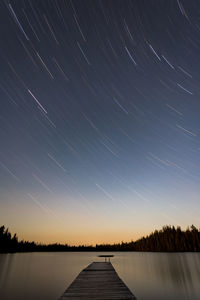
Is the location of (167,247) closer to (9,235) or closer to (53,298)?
(9,235)

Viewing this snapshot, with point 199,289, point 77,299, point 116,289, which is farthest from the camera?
point 199,289

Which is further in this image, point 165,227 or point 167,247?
point 165,227

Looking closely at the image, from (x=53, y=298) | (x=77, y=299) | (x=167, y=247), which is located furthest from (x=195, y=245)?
(x=77, y=299)

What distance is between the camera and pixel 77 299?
8.70 meters

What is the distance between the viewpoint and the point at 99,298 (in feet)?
28.8

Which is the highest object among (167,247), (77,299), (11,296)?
(167,247)

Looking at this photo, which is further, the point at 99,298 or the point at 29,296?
the point at 29,296

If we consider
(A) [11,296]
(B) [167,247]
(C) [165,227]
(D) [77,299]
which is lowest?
(A) [11,296]

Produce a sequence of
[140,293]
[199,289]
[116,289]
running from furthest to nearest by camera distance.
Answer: [199,289]
[140,293]
[116,289]

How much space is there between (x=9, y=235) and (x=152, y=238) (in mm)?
103108

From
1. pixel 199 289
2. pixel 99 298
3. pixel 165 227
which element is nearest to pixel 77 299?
pixel 99 298

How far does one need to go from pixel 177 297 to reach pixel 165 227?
141 metres

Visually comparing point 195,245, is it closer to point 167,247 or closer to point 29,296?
point 167,247

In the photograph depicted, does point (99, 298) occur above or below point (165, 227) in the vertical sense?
below
